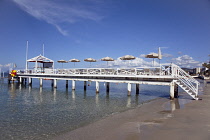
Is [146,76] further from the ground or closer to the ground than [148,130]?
further from the ground

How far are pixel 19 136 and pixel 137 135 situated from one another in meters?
5.15

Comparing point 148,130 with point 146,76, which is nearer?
point 148,130

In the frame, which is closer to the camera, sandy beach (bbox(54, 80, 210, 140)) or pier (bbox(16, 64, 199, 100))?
sandy beach (bbox(54, 80, 210, 140))

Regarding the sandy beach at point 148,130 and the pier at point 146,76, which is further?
the pier at point 146,76

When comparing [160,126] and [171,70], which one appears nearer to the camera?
[160,126]

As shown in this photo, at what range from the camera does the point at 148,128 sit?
785cm

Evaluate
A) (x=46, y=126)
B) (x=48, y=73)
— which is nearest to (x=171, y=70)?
(x=46, y=126)

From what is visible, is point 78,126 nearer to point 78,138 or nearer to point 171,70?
point 78,138

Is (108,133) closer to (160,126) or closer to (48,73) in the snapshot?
(160,126)

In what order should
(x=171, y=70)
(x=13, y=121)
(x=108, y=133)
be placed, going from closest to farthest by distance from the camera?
1. (x=108, y=133)
2. (x=13, y=121)
3. (x=171, y=70)

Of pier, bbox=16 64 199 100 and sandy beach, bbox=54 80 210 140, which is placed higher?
pier, bbox=16 64 199 100

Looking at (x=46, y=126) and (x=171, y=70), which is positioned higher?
(x=171, y=70)

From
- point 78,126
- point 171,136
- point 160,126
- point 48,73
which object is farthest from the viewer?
point 48,73

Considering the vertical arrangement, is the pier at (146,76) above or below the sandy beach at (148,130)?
above
